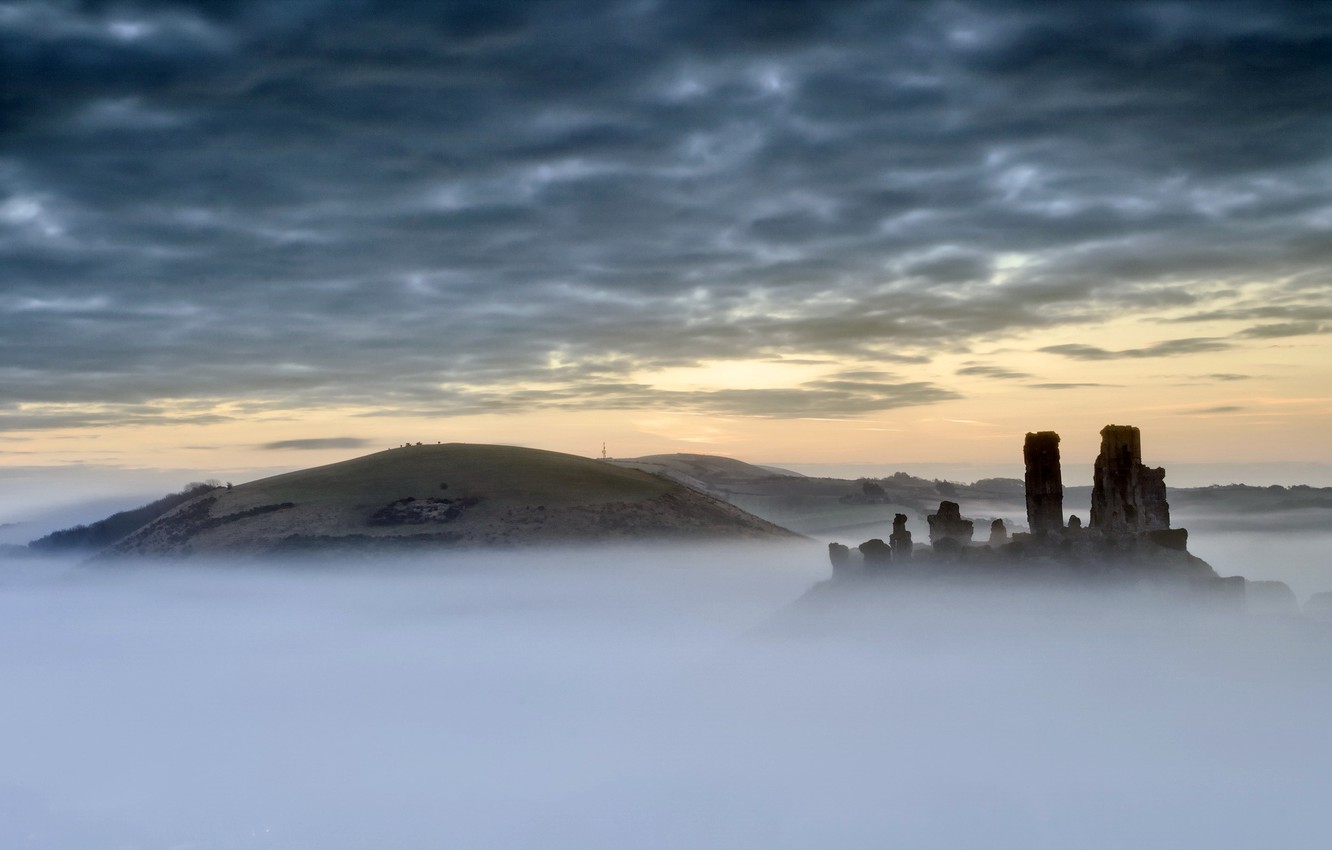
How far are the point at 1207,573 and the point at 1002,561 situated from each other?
41.3ft

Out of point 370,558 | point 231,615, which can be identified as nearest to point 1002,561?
point 370,558

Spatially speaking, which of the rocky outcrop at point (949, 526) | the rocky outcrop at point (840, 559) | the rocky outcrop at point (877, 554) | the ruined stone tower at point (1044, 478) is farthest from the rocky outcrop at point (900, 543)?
the ruined stone tower at point (1044, 478)

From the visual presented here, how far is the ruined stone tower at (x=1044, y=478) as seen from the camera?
232 feet

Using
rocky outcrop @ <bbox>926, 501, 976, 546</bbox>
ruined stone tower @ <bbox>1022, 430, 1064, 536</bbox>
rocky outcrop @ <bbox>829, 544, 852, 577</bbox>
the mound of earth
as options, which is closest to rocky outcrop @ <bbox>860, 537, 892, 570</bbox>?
rocky outcrop @ <bbox>926, 501, 976, 546</bbox>

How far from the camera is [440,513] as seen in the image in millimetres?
175250

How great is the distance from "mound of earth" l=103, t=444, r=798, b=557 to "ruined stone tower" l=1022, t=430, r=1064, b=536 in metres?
105

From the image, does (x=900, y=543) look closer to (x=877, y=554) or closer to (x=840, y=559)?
(x=877, y=554)

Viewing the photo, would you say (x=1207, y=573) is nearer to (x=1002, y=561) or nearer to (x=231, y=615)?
(x=1002, y=561)

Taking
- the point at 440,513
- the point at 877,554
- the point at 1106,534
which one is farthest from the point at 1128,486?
the point at 440,513

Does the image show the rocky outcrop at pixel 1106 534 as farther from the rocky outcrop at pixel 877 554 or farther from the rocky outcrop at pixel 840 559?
the rocky outcrop at pixel 840 559

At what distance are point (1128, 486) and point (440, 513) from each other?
127 metres

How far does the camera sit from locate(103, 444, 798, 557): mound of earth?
17000 cm

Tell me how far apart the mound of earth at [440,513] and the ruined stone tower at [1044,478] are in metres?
105

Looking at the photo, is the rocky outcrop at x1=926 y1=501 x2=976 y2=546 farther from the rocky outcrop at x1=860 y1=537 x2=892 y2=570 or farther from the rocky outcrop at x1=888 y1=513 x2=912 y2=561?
the rocky outcrop at x1=860 y1=537 x2=892 y2=570
